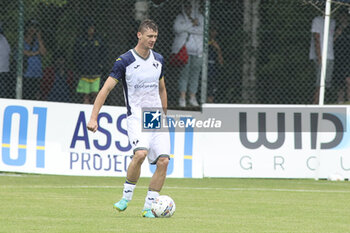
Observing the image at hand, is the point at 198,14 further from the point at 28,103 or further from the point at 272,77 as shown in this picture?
the point at 28,103

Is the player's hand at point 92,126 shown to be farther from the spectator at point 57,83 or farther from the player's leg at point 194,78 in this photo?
the spectator at point 57,83

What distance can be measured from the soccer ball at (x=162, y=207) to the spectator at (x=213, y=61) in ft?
25.9

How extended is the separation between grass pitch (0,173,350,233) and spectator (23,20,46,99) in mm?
1940

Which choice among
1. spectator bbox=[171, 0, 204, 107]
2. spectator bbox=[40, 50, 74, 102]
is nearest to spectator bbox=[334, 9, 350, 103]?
spectator bbox=[171, 0, 204, 107]

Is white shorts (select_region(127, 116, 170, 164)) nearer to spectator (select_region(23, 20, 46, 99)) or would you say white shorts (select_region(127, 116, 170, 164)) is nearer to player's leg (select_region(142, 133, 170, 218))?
player's leg (select_region(142, 133, 170, 218))

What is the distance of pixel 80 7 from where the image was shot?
58.0ft

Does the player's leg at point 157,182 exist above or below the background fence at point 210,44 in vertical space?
below

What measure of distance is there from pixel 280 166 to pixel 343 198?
3.40 m

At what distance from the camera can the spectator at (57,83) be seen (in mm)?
17250

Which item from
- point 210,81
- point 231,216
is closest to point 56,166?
point 210,81

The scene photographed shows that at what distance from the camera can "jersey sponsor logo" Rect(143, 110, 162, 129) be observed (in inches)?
390

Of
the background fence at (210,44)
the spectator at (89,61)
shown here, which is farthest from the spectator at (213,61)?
the spectator at (89,61)

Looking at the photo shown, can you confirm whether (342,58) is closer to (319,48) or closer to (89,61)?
(319,48)

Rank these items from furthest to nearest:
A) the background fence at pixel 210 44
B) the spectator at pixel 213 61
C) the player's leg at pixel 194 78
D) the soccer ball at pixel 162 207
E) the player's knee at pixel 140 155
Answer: the spectator at pixel 213 61 → the background fence at pixel 210 44 → the player's leg at pixel 194 78 → the player's knee at pixel 140 155 → the soccer ball at pixel 162 207
